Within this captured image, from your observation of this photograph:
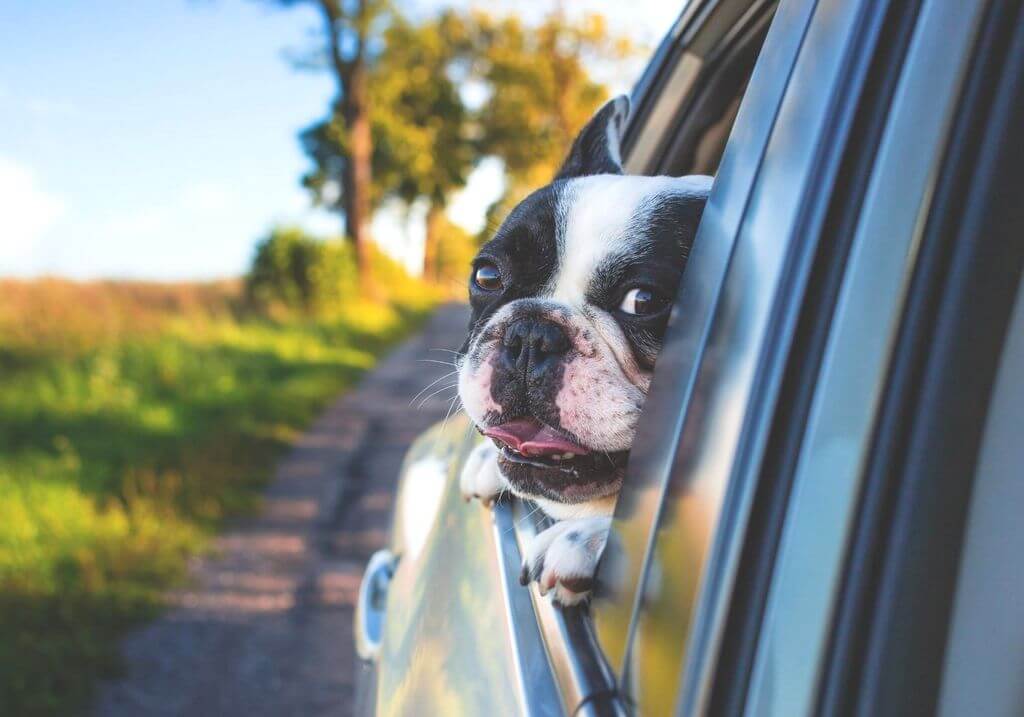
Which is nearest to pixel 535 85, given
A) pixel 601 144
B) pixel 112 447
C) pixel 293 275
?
pixel 293 275

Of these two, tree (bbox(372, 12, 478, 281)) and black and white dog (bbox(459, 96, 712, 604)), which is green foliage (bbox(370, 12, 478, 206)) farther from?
black and white dog (bbox(459, 96, 712, 604))

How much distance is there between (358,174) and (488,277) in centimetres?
1804

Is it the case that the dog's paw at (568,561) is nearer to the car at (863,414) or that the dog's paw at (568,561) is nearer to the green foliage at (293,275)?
the car at (863,414)

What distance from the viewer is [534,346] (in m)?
1.63

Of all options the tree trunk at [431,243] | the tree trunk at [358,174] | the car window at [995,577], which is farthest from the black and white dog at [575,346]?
the tree trunk at [431,243]

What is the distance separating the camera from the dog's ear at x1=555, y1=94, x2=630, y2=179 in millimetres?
2240

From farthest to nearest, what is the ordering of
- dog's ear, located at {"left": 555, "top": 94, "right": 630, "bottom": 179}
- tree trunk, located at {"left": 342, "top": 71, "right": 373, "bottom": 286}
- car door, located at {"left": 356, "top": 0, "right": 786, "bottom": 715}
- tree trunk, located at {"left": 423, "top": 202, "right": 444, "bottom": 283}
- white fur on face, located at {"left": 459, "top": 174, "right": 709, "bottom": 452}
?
tree trunk, located at {"left": 423, "top": 202, "right": 444, "bottom": 283}
tree trunk, located at {"left": 342, "top": 71, "right": 373, "bottom": 286}
dog's ear, located at {"left": 555, "top": 94, "right": 630, "bottom": 179}
white fur on face, located at {"left": 459, "top": 174, "right": 709, "bottom": 452}
car door, located at {"left": 356, "top": 0, "right": 786, "bottom": 715}

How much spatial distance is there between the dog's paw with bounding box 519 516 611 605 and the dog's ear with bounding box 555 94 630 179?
116 centimetres

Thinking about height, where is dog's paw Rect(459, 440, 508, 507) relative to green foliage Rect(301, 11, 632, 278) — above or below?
below

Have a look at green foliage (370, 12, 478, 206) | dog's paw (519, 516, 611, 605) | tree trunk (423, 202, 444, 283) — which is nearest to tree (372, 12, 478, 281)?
green foliage (370, 12, 478, 206)

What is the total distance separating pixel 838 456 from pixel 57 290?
39.0ft

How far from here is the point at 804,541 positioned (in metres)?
0.77

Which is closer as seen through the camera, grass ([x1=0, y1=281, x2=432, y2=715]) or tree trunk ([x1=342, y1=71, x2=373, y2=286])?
grass ([x1=0, y1=281, x2=432, y2=715])

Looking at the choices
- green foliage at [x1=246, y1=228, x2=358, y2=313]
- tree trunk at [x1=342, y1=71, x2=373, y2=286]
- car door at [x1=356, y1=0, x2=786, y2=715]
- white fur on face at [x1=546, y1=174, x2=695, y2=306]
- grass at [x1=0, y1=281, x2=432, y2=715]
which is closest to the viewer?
car door at [x1=356, y1=0, x2=786, y2=715]
